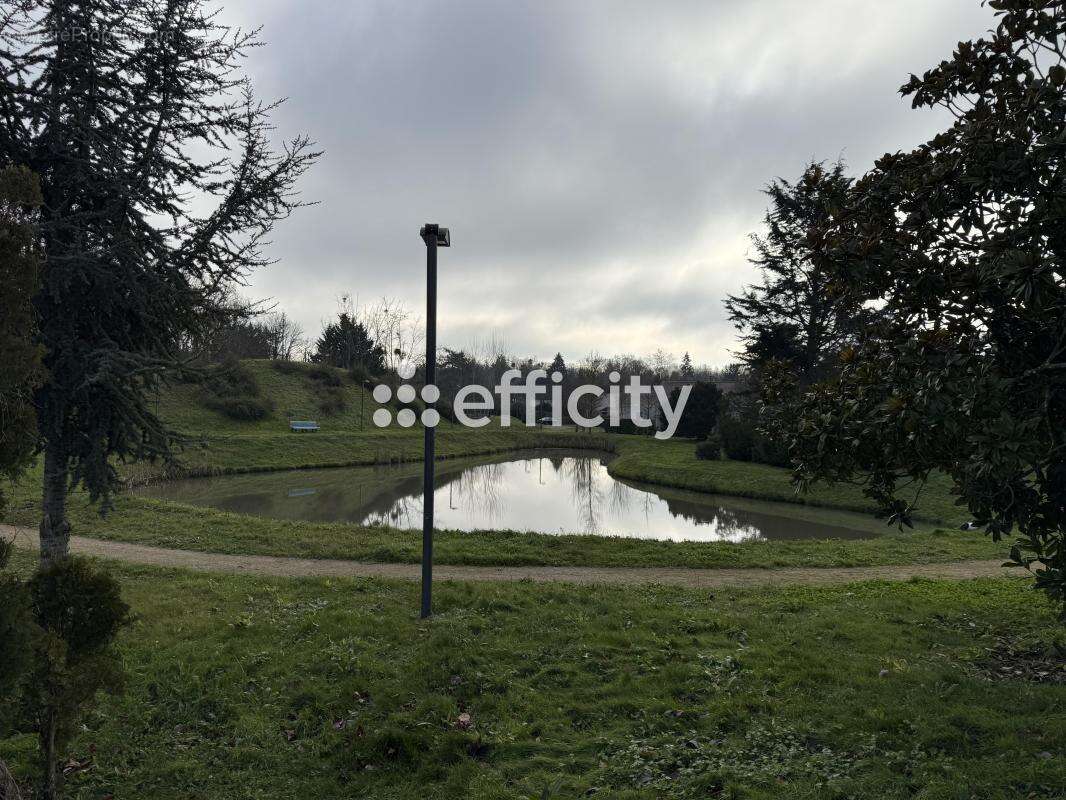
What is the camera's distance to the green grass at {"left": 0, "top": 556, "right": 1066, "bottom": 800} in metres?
3.74

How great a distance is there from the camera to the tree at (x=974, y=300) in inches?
135

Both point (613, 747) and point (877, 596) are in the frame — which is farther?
point (877, 596)

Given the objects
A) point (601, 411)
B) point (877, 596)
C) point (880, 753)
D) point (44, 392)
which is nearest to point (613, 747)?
point (880, 753)

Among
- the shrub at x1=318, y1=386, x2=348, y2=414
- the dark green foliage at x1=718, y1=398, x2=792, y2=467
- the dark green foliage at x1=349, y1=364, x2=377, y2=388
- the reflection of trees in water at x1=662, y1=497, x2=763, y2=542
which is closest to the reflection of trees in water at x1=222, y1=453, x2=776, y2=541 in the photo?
the reflection of trees in water at x1=662, y1=497, x2=763, y2=542

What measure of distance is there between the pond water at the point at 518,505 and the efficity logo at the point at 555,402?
1325 centimetres

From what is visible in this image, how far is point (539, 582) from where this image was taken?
27.6 feet

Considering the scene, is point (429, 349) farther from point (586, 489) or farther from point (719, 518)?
point (586, 489)

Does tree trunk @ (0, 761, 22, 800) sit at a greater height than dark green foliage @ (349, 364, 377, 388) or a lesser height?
lesser

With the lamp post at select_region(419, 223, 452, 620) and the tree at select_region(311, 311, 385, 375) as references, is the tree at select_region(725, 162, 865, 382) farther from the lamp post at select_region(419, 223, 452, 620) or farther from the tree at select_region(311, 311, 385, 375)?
the tree at select_region(311, 311, 385, 375)

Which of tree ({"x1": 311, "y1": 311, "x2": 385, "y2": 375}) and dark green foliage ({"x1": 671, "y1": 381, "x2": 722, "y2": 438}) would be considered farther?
tree ({"x1": 311, "y1": 311, "x2": 385, "y2": 375})

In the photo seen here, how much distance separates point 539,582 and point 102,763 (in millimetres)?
5230

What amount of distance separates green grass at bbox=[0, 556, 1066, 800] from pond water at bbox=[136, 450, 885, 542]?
8608 millimetres

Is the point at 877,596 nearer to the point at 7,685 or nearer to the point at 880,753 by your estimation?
the point at 880,753

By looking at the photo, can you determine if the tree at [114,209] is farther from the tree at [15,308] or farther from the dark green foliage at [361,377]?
the dark green foliage at [361,377]
